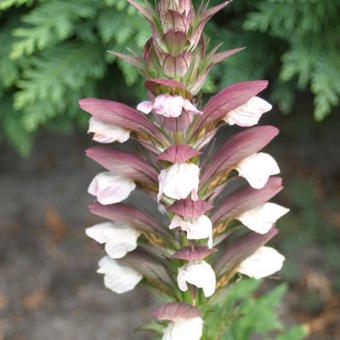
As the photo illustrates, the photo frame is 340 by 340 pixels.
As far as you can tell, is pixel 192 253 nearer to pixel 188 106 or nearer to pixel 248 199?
pixel 248 199

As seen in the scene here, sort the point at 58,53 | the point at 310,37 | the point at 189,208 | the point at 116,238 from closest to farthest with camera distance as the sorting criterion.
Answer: the point at 189,208
the point at 116,238
the point at 310,37
the point at 58,53

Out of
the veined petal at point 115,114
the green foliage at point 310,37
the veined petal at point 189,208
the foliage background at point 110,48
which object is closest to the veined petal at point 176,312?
the veined petal at point 189,208

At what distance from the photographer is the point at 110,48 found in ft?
10.2

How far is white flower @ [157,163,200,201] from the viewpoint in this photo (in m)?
1.61

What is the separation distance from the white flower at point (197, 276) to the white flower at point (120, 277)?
21 centimetres

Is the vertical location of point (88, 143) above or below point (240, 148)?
below

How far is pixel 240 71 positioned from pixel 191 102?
5.24 ft

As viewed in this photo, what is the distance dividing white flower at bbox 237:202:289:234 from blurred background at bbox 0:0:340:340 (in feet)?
3.69

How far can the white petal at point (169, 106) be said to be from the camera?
5.10 ft

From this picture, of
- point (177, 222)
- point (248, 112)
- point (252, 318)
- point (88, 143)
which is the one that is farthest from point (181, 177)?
point (88, 143)

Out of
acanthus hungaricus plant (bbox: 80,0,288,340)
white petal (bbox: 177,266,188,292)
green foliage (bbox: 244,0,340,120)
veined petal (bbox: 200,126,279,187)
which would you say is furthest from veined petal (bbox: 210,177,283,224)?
green foliage (bbox: 244,0,340,120)

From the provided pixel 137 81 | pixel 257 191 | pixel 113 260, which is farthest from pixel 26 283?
pixel 257 191

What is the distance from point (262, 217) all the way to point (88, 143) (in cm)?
356

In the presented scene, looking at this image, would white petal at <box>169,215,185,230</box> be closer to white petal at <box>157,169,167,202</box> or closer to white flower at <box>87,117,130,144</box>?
white petal at <box>157,169,167,202</box>
